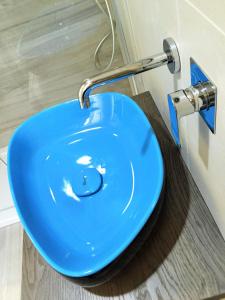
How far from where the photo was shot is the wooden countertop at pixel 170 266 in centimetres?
45

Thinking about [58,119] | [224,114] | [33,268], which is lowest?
[33,268]

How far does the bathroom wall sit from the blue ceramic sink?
0.25 ft

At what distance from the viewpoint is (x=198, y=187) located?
551 mm

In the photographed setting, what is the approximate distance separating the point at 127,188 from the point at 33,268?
9.1 inches

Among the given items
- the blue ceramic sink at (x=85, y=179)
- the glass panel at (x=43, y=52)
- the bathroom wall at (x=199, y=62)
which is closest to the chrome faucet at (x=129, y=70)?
the bathroom wall at (x=199, y=62)

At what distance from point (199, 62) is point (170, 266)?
1.06 feet

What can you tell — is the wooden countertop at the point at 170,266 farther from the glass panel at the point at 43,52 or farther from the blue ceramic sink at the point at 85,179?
the glass panel at the point at 43,52

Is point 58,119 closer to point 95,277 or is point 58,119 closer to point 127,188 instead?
point 127,188

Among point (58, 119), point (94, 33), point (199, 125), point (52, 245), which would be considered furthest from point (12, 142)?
point (94, 33)

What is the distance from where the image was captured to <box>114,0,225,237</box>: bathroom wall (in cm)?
27

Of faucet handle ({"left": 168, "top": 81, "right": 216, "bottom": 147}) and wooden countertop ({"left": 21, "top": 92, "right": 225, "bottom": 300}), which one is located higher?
faucet handle ({"left": 168, "top": 81, "right": 216, "bottom": 147})

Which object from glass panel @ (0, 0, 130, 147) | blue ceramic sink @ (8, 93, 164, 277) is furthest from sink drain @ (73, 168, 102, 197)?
glass panel @ (0, 0, 130, 147)

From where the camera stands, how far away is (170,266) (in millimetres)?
472

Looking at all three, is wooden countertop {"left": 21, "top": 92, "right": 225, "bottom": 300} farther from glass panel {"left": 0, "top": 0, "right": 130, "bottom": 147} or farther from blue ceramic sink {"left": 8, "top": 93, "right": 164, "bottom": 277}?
glass panel {"left": 0, "top": 0, "right": 130, "bottom": 147}
